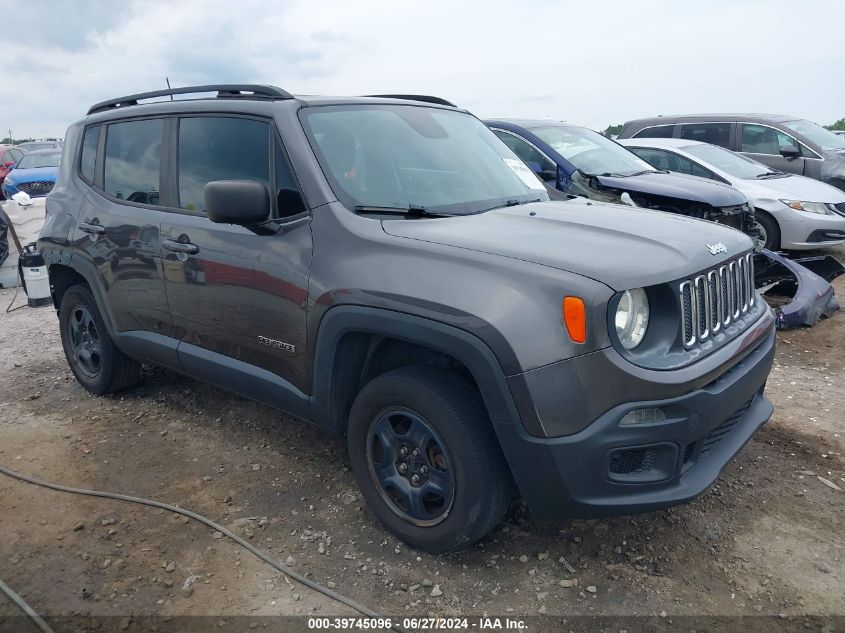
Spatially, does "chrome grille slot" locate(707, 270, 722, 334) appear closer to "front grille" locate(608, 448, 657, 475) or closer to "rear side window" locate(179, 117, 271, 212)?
"front grille" locate(608, 448, 657, 475)

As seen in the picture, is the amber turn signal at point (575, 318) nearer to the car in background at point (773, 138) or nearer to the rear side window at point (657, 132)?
the car in background at point (773, 138)

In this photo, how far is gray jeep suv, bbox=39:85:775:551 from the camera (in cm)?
239

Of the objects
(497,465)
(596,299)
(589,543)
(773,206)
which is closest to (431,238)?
(596,299)

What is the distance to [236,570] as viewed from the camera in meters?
2.91

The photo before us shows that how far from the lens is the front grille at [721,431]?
2.67 metres

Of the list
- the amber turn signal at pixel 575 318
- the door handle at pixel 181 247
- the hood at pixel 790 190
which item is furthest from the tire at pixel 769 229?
the door handle at pixel 181 247

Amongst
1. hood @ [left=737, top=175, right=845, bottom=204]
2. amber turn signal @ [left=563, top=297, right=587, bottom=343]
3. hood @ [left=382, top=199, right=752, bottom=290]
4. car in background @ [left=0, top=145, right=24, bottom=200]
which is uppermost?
car in background @ [left=0, top=145, right=24, bottom=200]

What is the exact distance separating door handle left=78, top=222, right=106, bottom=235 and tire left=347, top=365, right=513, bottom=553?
2.24 m

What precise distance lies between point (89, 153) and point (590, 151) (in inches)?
194

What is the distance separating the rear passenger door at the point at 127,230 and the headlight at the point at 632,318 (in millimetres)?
2526

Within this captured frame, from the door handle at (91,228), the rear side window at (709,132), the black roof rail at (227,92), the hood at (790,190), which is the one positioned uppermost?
the black roof rail at (227,92)

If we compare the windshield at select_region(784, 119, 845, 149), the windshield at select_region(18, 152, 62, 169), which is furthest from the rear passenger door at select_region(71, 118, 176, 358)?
the windshield at select_region(18, 152, 62, 169)

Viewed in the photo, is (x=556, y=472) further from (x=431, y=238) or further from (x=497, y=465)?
(x=431, y=238)

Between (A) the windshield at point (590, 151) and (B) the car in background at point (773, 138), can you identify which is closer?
(A) the windshield at point (590, 151)
